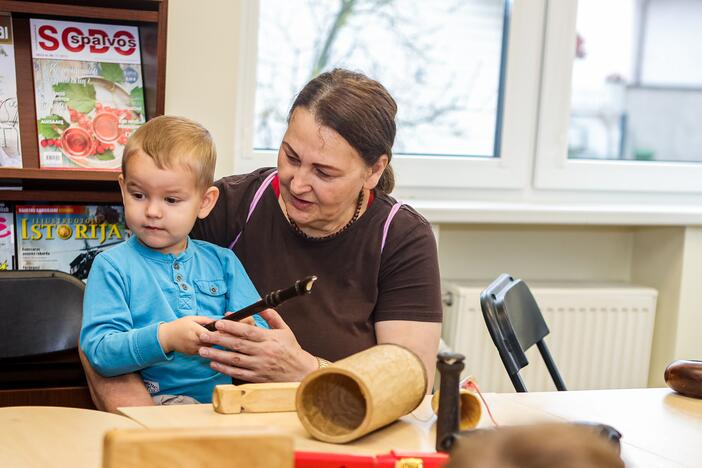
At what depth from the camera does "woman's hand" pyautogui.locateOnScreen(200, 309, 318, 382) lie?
1.53m

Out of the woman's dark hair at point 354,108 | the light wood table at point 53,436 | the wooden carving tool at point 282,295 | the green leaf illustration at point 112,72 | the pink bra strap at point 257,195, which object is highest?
the green leaf illustration at point 112,72

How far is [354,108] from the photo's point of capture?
1771 mm

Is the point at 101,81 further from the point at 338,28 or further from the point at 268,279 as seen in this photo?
the point at 338,28

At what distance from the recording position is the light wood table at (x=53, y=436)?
113 cm

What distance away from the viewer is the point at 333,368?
1170 mm

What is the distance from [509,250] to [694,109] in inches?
36.1

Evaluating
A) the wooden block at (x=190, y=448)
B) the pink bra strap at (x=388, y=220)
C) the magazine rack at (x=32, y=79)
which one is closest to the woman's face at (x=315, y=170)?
the pink bra strap at (x=388, y=220)

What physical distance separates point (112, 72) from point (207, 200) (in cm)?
69

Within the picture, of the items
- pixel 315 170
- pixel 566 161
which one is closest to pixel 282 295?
pixel 315 170

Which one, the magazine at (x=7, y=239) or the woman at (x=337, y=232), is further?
the magazine at (x=7, y=239)

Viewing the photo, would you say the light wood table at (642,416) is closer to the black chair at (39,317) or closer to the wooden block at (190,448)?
the wooden block at (190,448)

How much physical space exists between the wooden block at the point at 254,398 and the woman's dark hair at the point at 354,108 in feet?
2.03

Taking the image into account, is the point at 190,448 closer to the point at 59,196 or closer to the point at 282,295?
the point at 282,295

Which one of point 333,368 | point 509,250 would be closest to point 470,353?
point 509,250
